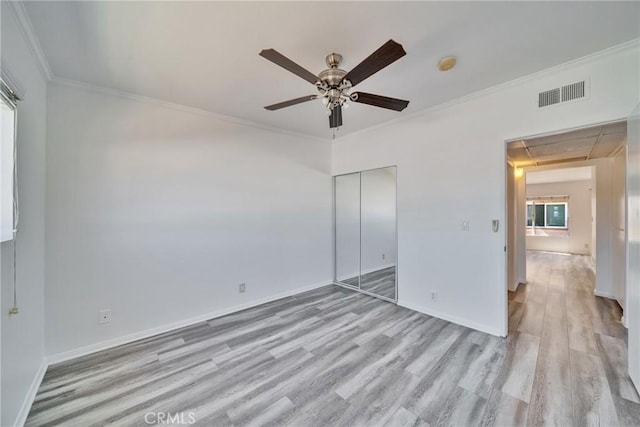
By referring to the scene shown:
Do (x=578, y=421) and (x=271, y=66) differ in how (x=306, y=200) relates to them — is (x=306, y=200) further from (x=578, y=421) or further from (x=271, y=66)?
(x=578, y=421)

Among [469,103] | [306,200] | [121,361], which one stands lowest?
[121,361]

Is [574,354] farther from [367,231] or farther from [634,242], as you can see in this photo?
[367,231]

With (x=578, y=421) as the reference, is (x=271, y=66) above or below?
above

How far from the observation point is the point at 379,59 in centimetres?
148

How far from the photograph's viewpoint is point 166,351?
2.40 metres

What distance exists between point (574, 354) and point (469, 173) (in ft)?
6.50

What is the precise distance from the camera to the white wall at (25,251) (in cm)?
143

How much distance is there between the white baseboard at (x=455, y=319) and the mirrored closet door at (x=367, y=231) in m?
0.28

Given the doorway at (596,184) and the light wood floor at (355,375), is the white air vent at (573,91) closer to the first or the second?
the doorway at (596,184)

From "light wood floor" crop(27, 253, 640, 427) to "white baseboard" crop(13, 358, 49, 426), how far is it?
0.22ft

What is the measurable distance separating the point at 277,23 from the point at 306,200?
2.70m

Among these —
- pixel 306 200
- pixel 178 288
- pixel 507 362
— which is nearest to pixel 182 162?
pixel 178 288

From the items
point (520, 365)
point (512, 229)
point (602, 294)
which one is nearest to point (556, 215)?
point (602, 294)

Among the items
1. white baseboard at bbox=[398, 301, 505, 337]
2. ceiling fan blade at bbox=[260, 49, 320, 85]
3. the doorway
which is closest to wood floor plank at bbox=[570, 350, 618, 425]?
white baseboard at bbox=[398, 301, 505, 337]
